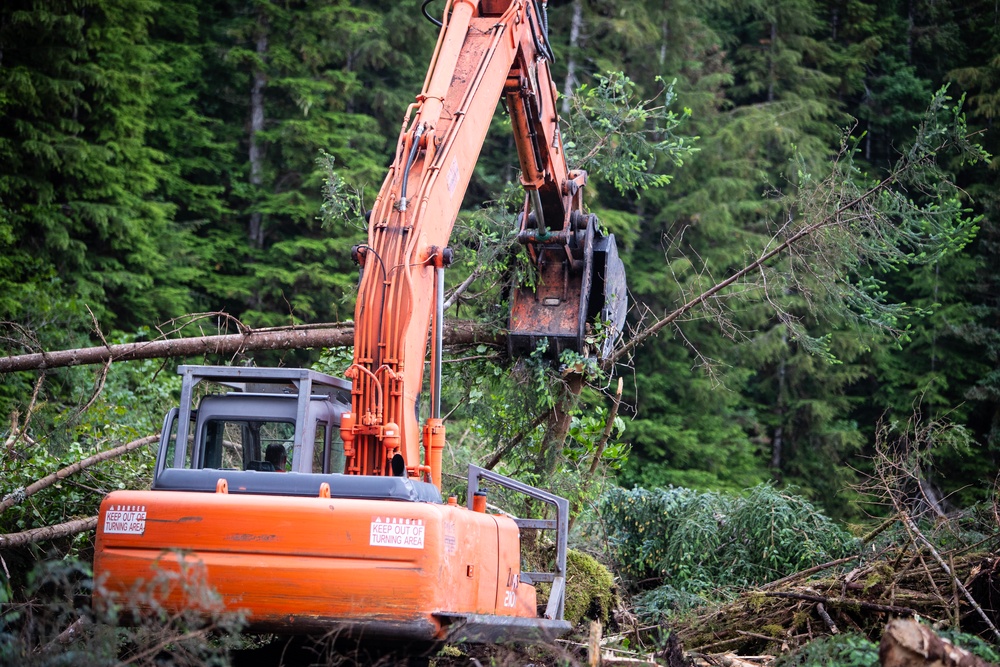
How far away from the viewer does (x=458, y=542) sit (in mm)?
5648

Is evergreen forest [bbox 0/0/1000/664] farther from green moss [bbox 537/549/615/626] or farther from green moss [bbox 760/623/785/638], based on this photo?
green moss [bbox 760/623/785/638]

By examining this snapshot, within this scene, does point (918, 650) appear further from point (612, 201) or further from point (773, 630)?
point (612, 201)

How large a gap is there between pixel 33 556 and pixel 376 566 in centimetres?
440

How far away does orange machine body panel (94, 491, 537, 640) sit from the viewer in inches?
207

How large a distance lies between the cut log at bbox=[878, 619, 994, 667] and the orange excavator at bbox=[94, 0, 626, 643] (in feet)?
7.12

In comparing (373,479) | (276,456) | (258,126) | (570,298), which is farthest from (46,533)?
(258,126)

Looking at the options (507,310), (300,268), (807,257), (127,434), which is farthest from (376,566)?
(300,268)

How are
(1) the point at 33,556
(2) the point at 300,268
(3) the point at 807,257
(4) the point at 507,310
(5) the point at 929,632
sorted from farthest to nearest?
1. (2) the point at 300,268
2. (3) the point at 807,257
3. (4) the point at 507,310
4. (1) the point at 33,556
5. (5) the point at 929,632

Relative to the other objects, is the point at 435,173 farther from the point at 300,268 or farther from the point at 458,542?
the point at 300,268

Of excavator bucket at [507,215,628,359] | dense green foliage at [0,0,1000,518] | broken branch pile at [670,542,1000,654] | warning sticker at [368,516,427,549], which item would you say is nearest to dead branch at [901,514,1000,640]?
broken branch pile at [670,542,1000,654]

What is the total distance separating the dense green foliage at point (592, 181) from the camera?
1838 cm

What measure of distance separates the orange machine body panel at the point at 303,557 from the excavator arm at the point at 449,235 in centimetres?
71

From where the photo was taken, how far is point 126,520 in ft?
18.3

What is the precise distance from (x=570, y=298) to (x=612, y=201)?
14916mm
